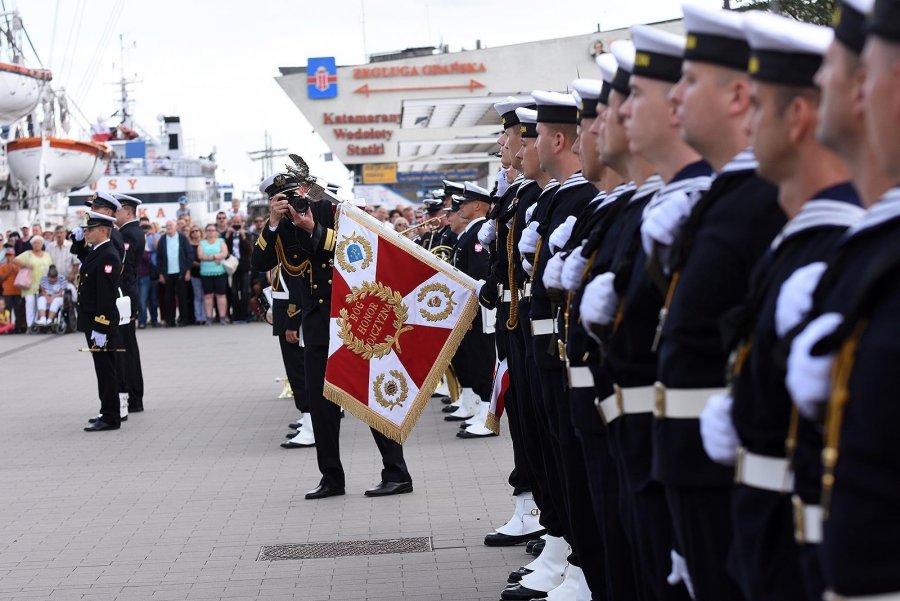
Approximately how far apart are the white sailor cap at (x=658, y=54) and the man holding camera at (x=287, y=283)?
5298 mm

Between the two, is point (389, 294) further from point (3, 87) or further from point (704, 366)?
point (3, 87)

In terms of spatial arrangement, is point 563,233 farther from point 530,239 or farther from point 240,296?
point 240,296

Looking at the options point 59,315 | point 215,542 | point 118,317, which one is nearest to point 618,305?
point 215,542

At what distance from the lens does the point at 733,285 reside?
3033mm

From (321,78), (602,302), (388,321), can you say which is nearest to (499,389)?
(388,321)

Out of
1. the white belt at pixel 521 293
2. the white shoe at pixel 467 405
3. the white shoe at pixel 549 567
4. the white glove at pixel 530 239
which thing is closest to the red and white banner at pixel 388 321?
the white belt at pixel 521 293

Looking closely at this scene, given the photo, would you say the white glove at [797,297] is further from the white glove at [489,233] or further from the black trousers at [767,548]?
the white glove at [489,233]

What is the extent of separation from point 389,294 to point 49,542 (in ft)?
8.07

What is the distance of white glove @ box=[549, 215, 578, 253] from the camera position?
5.05 m

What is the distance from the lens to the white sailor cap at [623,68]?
4047 millimetres

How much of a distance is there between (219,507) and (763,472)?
654cm

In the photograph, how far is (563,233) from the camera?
5086 mm

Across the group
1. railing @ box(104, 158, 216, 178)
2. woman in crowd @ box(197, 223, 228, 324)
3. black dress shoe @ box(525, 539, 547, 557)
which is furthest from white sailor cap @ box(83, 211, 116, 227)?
railing @ box(104, 158, 216, 178)

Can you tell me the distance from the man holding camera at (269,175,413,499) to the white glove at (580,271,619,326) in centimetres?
506
